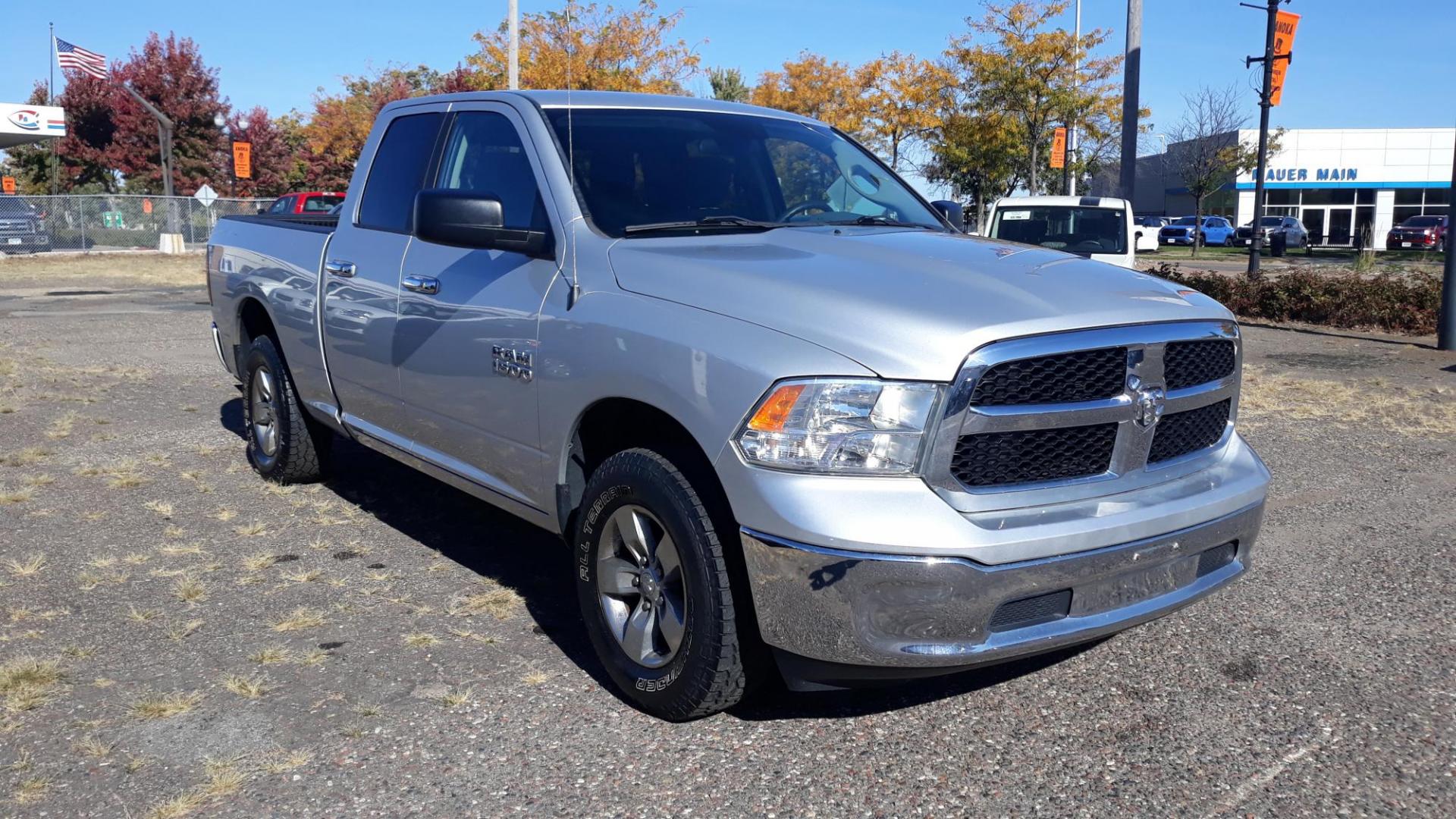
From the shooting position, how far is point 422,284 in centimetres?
449

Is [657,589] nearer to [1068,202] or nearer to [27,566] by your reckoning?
[27,566]

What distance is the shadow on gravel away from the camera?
3729 mm

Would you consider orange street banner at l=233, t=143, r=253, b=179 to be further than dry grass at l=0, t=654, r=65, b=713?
Yes

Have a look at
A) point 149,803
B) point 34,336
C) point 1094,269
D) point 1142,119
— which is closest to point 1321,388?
point 1094,269

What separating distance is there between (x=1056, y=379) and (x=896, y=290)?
18.6 inches

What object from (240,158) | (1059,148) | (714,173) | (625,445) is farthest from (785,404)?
(240,158)

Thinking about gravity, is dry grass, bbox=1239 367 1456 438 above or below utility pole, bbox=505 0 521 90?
below

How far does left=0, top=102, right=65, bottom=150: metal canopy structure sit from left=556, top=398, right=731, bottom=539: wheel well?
42168 millimetres

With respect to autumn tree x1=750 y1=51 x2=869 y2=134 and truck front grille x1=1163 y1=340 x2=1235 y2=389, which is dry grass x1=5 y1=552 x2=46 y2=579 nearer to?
truck front grille x1=1163 y1=340 x2=1235 y2=389

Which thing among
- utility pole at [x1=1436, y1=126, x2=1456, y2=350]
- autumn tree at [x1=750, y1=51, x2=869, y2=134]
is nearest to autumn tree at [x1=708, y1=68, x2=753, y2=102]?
autumn tree at [x1=750, y1=51, x2=869, y2=134]

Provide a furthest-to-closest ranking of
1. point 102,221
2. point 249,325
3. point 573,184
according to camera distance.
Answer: point 102,221, point 249,325, point 573,184

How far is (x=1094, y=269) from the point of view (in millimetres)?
3631

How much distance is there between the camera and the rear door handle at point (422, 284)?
442cm

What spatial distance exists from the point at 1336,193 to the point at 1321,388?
5629cm
